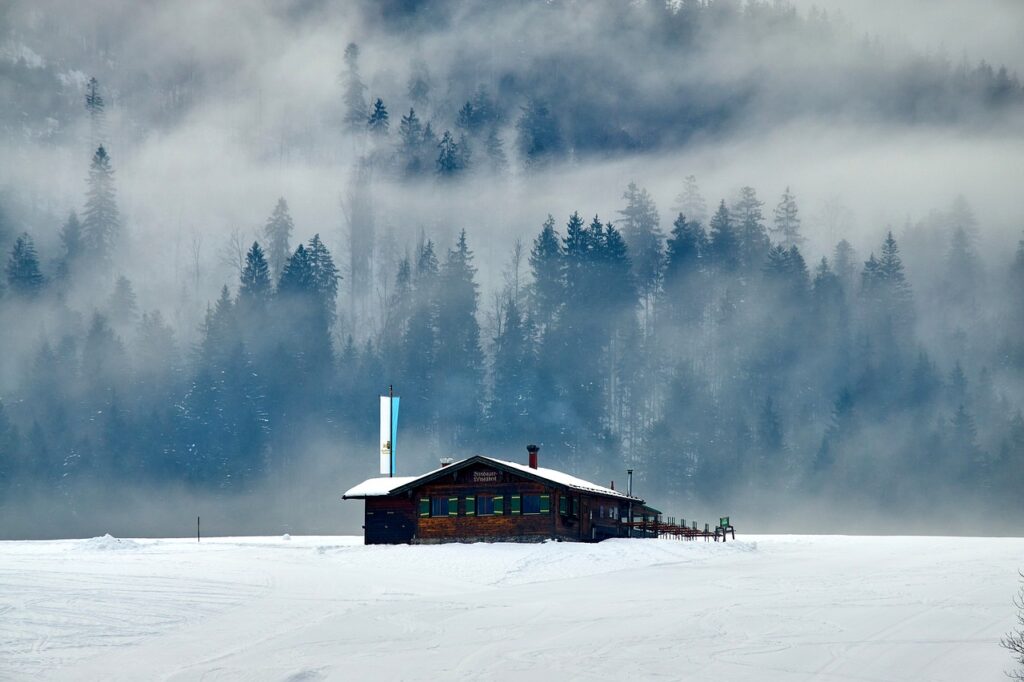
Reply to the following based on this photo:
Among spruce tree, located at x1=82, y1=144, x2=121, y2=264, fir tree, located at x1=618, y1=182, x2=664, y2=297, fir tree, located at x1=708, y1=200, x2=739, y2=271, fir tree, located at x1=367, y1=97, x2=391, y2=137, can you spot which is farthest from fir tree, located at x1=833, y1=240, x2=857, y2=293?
spruce tree, located at x1=82, y1=144, x2=121, y2=264

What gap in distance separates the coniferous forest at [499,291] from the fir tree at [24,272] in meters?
0.45

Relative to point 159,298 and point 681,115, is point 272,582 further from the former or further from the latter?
point 681,115

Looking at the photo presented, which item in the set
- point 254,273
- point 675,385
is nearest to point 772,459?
point 675,385

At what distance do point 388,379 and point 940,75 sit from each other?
109 m

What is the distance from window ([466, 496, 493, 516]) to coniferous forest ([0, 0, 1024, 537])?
54257 mm

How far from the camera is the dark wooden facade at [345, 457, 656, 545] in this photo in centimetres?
6044

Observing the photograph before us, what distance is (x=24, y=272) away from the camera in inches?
5408

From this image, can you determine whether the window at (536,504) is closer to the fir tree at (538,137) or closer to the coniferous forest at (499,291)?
the coniferous forest at (499,291)

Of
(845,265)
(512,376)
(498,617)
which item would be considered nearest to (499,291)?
(512,376)

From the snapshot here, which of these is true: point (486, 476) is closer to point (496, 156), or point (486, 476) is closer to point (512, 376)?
point (512, 376)

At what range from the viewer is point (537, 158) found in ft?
558

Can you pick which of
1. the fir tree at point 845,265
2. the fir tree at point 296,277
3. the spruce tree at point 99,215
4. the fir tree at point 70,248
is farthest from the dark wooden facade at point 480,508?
the spruce tree at point 99,215

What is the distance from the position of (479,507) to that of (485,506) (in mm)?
348

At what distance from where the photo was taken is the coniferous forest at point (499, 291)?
122875 mm
